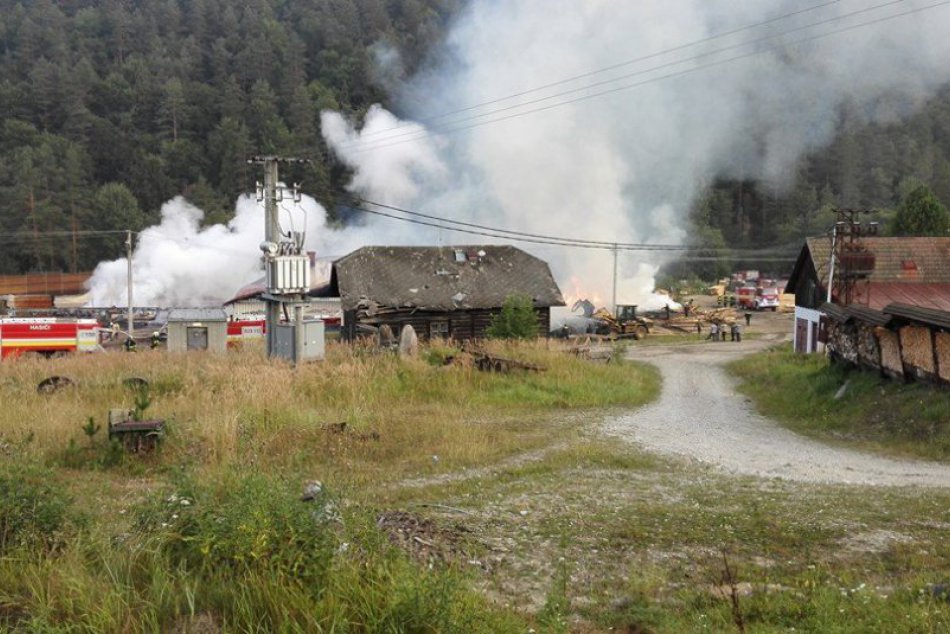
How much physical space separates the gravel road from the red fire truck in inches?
815

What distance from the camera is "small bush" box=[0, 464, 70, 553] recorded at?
559 cm

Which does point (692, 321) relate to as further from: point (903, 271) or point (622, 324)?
point (903, 271)

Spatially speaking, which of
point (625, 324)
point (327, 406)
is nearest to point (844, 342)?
point (327, 406)

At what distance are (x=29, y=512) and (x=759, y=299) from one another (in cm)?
5761

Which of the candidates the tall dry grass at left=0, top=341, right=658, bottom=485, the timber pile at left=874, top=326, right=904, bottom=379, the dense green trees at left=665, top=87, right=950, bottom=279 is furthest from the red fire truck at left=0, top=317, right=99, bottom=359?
the dense green trees at left=665, top=87, right=950, bottom=279

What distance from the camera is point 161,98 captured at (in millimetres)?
93125

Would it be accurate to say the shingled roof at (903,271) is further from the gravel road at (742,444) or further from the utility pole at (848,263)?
the gravel road at (742,444)

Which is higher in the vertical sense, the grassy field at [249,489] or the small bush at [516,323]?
the small bush at [516,323]

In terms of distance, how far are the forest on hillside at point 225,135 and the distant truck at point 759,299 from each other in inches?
476

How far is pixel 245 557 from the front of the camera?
5.08 meters

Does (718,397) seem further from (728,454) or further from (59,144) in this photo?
(59,144)

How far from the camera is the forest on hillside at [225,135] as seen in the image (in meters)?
71.8

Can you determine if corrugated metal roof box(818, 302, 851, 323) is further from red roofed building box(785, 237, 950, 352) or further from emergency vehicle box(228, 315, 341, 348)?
emergency vehicle box(228, 315, 341, 348)

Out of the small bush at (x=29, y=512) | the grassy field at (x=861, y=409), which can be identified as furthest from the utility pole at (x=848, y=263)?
the small bush at (x=29, y=512)
